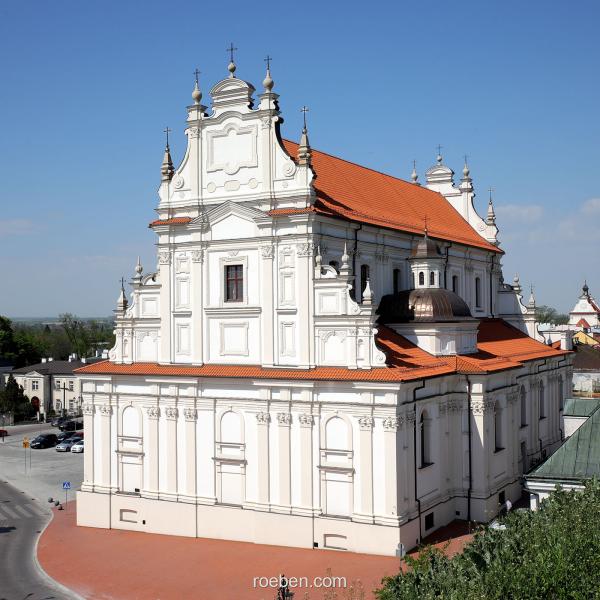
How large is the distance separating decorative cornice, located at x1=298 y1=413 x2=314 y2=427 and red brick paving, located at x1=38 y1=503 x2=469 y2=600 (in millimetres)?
4590

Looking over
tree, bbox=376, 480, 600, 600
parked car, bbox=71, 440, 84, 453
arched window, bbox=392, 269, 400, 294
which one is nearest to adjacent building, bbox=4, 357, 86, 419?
parked car, bbox=71, 440, 84, 453

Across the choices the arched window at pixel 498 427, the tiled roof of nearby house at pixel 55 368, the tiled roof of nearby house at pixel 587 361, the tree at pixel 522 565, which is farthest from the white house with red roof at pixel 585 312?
the tree at pixel 522 565

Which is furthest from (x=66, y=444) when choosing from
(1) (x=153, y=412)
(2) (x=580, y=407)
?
(2) (x=580, y=407)

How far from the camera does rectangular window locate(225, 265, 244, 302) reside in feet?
106

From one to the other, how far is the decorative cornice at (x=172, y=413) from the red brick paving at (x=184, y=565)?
15.7 feet

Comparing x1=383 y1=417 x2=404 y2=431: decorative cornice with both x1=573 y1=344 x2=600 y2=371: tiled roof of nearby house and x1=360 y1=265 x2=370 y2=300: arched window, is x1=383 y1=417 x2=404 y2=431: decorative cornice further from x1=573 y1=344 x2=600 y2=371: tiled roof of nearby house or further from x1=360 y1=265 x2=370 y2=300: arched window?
x1=573 y1=344 x2=600 y2=371: tiled roof of nearby house

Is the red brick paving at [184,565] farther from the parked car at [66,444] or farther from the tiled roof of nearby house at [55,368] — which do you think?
the tiled roof of nearby house at [55,368]

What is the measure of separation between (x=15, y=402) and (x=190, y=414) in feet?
162

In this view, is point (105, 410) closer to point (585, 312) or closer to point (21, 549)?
point (21, 549)

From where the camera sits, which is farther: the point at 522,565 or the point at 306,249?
the point at 306,249

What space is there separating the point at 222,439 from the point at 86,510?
744 cm

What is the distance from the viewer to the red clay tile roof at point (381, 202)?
34.7 meters

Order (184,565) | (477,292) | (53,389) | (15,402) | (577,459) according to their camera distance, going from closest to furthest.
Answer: (184,565)
(577,459)
(477,292)
(15,402)
(53,389)

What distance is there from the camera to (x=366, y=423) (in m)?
29.2
